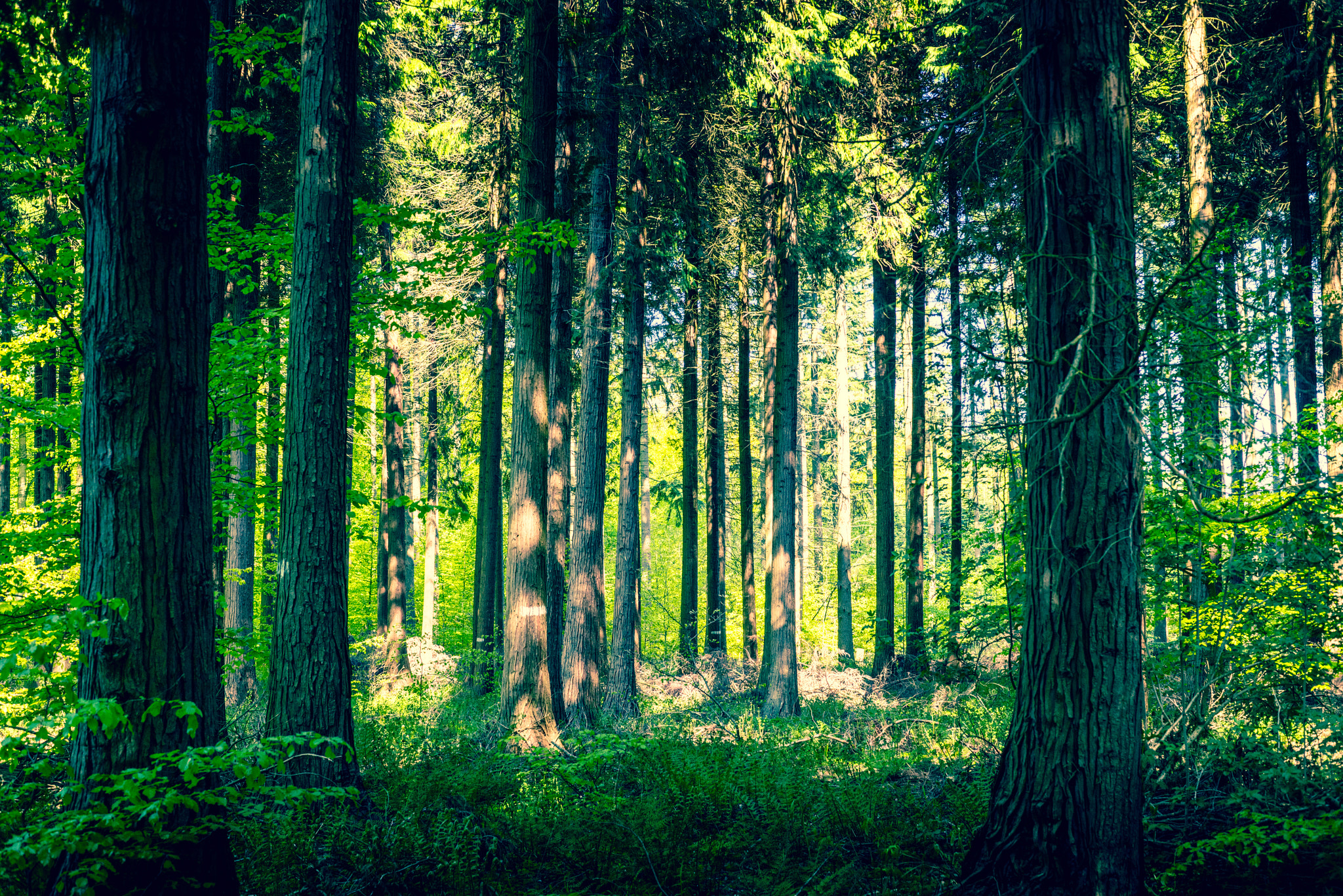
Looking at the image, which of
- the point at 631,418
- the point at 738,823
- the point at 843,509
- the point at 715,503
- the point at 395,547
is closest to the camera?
the point at 738,823

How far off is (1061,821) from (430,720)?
9.94 meters

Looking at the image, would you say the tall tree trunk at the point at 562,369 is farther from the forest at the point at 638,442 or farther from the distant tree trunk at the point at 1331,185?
the distant tree trunk at the point at 1331,185

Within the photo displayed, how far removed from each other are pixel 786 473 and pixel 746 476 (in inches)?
217

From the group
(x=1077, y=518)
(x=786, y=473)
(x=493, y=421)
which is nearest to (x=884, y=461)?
(x=786, y=473)

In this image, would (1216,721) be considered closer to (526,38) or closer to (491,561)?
(526,38)

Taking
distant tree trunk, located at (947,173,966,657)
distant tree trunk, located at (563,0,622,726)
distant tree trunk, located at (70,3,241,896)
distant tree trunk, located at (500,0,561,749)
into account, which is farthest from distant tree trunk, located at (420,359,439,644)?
distant tree trunk, located at (70,3,241,896)

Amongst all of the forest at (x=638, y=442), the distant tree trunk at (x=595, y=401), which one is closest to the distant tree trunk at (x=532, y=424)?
the forest at (x=638, y=442)

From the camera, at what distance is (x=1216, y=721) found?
234 inches

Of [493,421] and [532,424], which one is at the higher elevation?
[493,421]

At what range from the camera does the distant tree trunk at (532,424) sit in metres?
8.24

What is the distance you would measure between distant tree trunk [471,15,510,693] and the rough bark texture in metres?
6.48

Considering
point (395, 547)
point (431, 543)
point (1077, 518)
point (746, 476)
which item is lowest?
point (431, 543)

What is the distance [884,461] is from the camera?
53.4ft

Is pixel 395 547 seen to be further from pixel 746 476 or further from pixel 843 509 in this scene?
pixel 843 509
